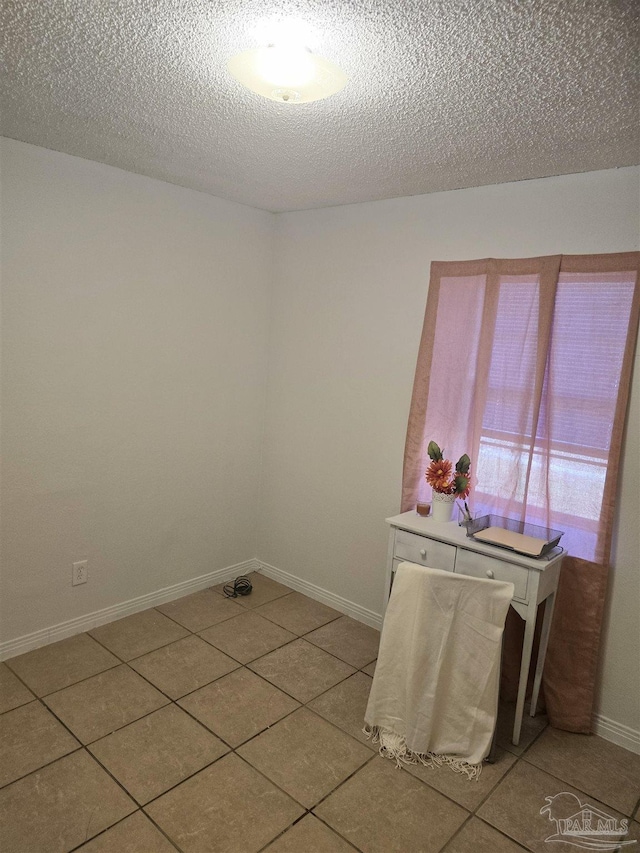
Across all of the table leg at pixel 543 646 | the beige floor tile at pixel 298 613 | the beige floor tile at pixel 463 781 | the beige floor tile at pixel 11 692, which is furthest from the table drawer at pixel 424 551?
the beige floor tile at pixel 11 692

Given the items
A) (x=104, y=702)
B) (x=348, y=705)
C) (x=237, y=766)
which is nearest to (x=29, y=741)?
(x=104, y=702)

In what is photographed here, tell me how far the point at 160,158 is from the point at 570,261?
5.96 feet

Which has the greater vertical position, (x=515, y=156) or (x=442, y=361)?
(x=515, y=156)

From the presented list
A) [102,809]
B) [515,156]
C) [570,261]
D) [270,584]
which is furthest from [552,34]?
[270,584]

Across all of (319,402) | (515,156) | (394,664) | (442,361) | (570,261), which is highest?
(515,156)

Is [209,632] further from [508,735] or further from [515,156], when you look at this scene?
[515,156]

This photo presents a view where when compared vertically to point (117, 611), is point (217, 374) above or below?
above

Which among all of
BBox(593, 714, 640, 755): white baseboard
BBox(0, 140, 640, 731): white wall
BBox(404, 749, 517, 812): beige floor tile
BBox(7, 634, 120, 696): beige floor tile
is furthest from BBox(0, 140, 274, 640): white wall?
BBox(593, 714, 640, 755): white baseboard

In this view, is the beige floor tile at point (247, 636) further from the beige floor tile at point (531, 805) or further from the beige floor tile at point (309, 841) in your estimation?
the beige floor tile at point (531, 805)

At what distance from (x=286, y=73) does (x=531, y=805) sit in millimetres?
2441

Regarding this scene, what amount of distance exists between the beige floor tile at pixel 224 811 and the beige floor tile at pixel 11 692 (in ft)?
2.71

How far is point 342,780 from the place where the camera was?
6.73 feet

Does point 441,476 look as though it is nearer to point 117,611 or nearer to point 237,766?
point 237,766

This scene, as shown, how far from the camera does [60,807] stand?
1.85 metres
